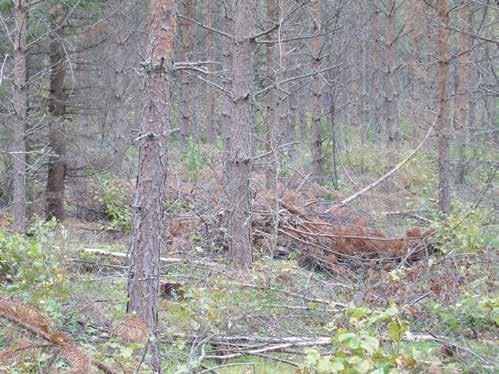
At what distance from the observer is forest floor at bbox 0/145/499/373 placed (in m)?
3.86

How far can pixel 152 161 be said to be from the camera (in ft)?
17.4

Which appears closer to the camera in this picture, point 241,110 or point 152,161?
point 152,161

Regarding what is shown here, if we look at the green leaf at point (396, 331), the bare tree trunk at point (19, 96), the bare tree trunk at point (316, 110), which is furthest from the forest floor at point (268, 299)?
the bare tree trunk at point (316, 110)

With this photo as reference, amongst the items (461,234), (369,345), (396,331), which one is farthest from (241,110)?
(369,345)

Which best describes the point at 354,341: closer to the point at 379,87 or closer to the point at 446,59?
the point at 446,59

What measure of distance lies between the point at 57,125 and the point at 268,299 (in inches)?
237

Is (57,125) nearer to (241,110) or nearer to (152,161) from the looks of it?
(241,110)

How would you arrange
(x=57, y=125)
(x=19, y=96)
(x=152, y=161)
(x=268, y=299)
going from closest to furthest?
(x=152, y=161) < (x=268, y=299) < (x=19, y=96) < (x=57, y=125)

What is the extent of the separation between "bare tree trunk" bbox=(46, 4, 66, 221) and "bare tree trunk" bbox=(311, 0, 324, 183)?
591cm

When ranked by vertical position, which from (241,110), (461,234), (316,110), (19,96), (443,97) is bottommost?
(461,234)

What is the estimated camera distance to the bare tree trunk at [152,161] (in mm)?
5270

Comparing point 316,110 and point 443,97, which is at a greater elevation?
point 316,110

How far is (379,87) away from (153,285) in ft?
94.7

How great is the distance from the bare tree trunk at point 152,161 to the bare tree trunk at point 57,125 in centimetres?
590
